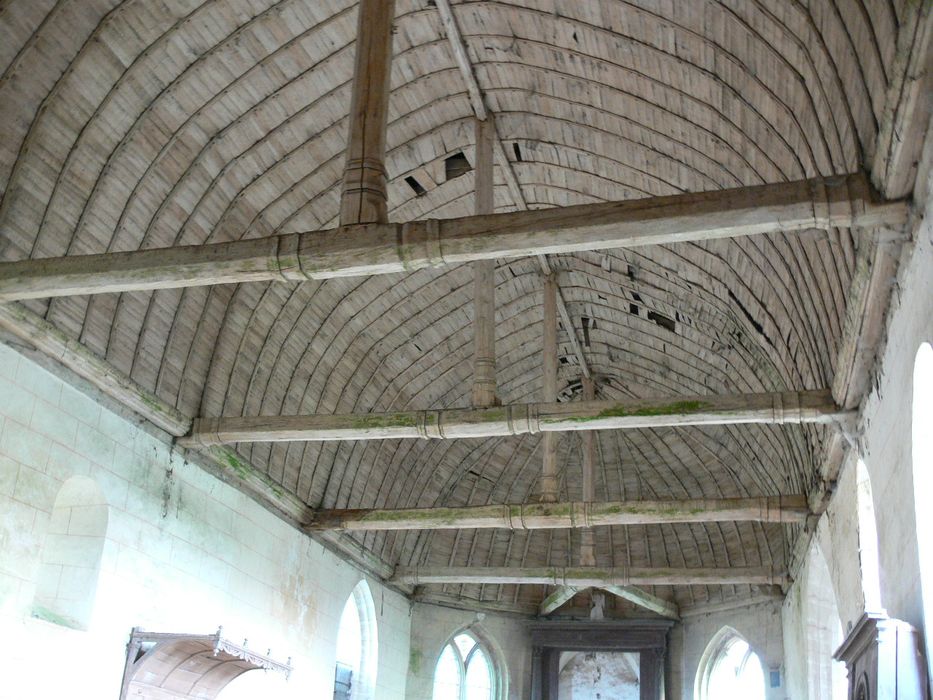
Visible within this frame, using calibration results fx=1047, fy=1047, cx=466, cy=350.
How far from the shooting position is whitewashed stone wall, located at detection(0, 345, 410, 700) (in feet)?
36.8

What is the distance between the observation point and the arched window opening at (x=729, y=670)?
73.5 ft

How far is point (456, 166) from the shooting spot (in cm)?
1579

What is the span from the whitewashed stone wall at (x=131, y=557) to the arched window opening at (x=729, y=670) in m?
8.90

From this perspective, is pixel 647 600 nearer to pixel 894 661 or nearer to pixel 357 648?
pixel 357 648

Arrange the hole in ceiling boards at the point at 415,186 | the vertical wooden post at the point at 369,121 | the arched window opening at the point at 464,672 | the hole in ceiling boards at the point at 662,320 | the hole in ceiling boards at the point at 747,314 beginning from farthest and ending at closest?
1. the arched window opening at the point at 464,672
2. the hole in ceiling boards at the point at 662,320
3. the hole in ceiling boards at the point at 415,186
4. the hole in ceiling boards at the point at 747,314
5. the vertical wooden post at the point at 369,121

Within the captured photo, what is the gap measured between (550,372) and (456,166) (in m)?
3.84

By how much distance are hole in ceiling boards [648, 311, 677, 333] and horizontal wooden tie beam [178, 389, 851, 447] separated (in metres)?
4.26

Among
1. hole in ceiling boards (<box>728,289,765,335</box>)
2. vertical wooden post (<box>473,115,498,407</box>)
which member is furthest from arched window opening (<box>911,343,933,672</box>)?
vertical wooden post (<box>473,115,498,407</box>)

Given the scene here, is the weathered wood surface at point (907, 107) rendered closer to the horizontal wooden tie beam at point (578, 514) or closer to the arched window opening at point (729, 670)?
the horizontal wooden tie beam at point (578, 514)

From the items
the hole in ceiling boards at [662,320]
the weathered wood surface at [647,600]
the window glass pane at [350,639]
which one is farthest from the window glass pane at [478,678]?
the hole in ceiling boards at [662,320]

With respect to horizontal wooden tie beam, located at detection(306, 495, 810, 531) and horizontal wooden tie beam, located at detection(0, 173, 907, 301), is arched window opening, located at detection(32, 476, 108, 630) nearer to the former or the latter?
horizontal wooden tie beam, located at detection(0, 173, 907, 301)

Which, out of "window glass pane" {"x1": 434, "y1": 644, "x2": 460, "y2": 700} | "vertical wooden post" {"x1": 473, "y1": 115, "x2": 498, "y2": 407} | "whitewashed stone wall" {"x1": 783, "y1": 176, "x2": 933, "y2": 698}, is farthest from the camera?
"window glass pane" {"x1": 434, "y1": 644, "x2": 460, "y2": 700}

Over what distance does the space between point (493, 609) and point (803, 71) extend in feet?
55.6

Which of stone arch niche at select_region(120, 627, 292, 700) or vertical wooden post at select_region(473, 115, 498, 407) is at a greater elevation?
vertical wooden post at select_region(473, 115, 498, 407)
